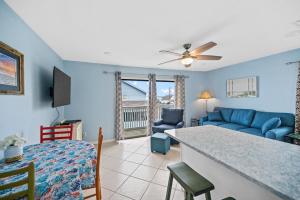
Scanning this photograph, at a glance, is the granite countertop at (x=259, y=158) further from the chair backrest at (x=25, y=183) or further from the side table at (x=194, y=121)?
the side table at (x=194, y=121)

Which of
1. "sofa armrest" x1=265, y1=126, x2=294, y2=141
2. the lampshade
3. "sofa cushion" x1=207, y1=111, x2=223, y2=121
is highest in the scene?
the lampshade

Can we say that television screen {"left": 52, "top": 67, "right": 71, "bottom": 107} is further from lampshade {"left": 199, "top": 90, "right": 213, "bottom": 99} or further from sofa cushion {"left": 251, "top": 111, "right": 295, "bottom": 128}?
sofa cushion {"left": 251, "top": 111, "right": 295, "bottom": 128}

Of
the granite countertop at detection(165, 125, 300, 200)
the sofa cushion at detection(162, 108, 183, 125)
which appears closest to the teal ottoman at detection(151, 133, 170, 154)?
the sofa cushion at detection(162, 108, 183, 125)

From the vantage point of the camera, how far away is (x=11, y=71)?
5.26 ft

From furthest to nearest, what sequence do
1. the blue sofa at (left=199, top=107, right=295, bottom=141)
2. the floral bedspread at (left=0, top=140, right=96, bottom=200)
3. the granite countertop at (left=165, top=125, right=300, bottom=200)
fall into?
the blue sofa at (left=199, top=107, right=295, bottom=141) → the floral bedspread at (left=0, top=140, right=96, bottom=200) → the granite countertop at (left=165, top=125, right=300, bottom=200)

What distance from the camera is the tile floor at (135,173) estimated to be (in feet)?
6.48

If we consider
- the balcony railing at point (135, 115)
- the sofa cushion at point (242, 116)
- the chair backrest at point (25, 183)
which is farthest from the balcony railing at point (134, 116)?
the chair backrest at point (25, 183)

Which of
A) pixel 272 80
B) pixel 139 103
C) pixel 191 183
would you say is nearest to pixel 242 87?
pixel 272 80

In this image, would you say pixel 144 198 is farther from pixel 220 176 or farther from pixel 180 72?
pixel 180 72

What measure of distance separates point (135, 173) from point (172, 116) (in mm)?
2351

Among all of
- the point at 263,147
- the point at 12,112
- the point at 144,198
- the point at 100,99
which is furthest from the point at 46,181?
the point at 100,99

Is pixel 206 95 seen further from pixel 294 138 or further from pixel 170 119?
pixel 294 138

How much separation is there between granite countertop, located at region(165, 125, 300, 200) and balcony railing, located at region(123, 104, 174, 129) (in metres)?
3.91

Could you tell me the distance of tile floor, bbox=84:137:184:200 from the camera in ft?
6.48
